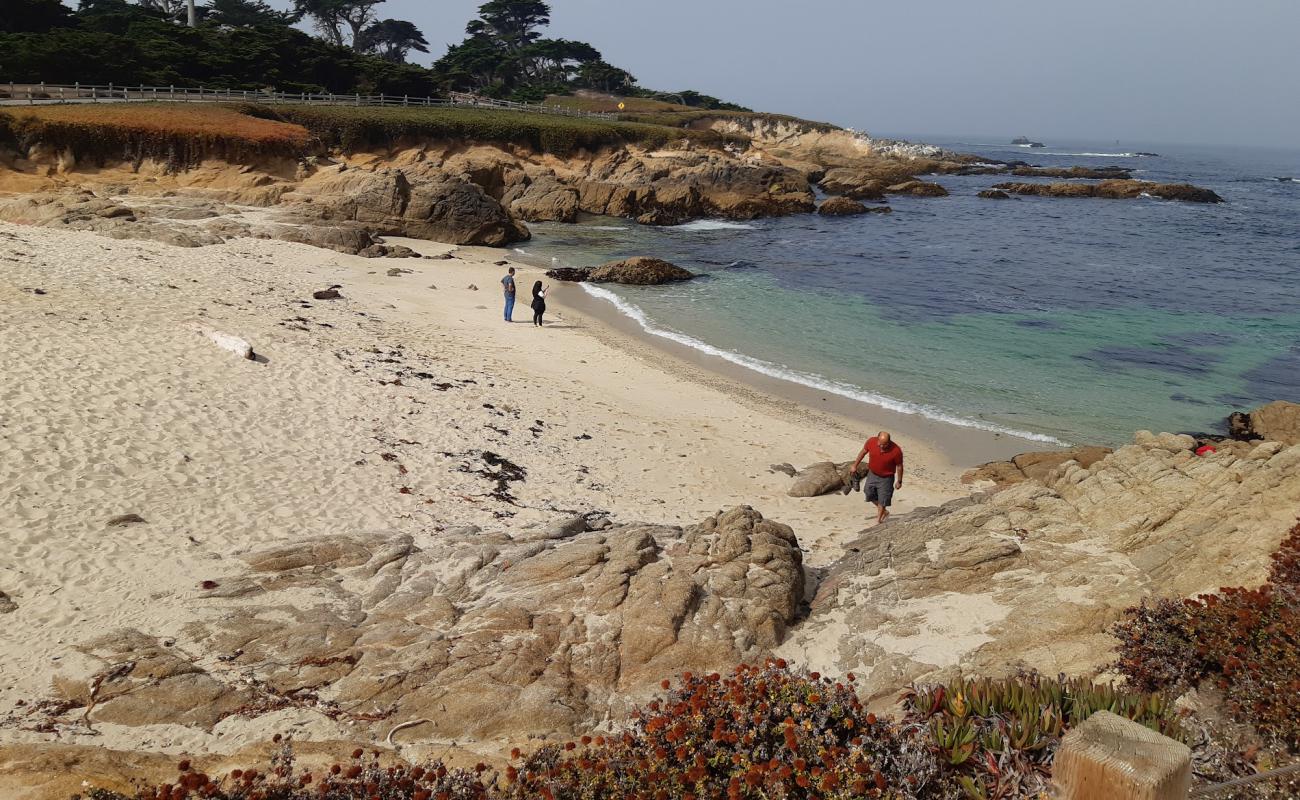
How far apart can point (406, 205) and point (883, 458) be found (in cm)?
2770

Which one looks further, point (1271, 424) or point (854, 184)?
point (854, 184)

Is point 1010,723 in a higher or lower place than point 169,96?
lower

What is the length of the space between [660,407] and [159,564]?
33.1 ft

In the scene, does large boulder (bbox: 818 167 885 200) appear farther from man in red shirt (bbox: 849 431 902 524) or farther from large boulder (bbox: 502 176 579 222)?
man in red shirt (bbox: 849 431 902 524)

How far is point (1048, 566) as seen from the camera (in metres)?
7.94

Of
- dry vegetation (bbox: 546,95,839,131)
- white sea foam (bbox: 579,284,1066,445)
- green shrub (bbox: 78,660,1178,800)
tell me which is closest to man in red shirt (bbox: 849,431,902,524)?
green shrub (bbox: 78,660,1178,800)

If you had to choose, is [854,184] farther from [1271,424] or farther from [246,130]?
[1271,424]

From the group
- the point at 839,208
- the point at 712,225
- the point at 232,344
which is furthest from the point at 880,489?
the point at 839,208

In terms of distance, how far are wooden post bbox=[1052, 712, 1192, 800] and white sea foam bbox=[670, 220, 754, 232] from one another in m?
43.8

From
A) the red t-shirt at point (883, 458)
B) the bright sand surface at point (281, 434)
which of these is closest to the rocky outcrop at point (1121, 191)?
the bright sand surface at point (281, 434)

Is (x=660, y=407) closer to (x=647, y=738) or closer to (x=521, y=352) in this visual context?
(x=521, y=352)

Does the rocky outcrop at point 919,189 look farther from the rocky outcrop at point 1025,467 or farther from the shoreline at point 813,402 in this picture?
the rocky outcrop at point 1025,467

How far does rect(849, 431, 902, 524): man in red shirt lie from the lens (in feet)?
36.6

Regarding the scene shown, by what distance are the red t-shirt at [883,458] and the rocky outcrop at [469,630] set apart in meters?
2.75
